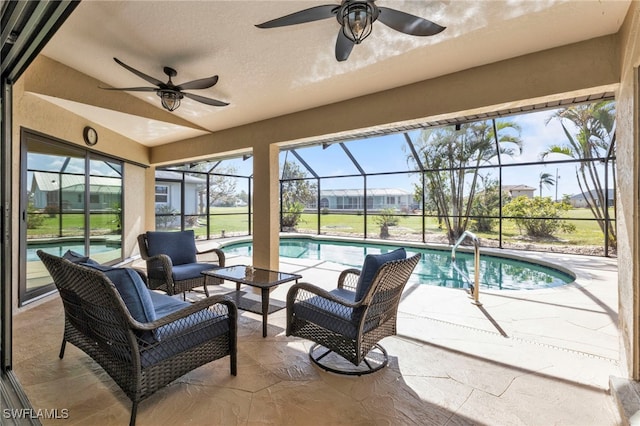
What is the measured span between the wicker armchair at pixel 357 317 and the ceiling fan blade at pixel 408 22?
5.30ft

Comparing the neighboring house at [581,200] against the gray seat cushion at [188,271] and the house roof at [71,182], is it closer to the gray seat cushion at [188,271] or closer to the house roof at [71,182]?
the gray seat cushion at [188,271]

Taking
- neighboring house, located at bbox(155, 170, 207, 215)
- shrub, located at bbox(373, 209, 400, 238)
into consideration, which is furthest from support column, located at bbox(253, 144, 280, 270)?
shrub, located at bbox(373, 209, 400, 238)

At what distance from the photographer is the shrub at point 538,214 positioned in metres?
8.65

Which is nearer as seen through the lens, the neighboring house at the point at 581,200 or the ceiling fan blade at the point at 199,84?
the ceiling fan blade at the point at 199,84

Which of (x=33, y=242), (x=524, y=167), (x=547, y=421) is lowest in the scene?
(x=547, y=421)

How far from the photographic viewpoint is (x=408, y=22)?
2.04 metres

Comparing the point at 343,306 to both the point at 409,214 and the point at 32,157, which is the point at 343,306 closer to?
the point at 32,157

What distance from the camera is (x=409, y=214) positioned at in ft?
33.7

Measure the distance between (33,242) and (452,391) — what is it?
5.21m

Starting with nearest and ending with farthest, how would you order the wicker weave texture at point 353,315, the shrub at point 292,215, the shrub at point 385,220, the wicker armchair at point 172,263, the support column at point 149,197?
1. the wicker weave texture at point 353,315
2. the wicker armchair at point 172,263
3. the support column at point 149,197
4. the shrub at point 385,220
5. the shrub at point 292,215

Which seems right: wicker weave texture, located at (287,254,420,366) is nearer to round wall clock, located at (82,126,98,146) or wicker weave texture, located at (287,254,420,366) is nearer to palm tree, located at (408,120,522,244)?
round wall clock, located at (82,126,98,146)

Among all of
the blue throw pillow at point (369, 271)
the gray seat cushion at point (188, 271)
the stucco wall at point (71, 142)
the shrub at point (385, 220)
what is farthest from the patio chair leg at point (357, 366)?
the shrub at point (385, 220)

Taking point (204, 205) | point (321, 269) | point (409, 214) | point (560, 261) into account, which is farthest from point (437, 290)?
point (204, 205)

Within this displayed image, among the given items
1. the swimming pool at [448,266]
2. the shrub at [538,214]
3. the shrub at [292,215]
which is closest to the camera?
the swimming pool at [448,266]
